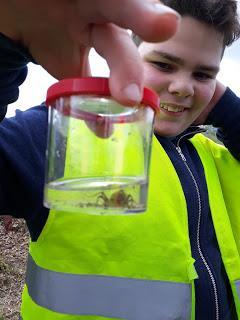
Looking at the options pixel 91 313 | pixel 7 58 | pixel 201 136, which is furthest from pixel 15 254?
pixel 7 58

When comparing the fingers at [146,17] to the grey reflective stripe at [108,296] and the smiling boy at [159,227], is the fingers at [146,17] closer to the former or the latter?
the smiling boy at [159,227]

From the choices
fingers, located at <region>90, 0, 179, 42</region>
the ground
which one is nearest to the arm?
fingers, located at <region>90, 0, 179, 42</region>

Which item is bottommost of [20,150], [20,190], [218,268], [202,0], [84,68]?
[218,268]

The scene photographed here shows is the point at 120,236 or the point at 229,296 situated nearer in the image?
the point at 120,236

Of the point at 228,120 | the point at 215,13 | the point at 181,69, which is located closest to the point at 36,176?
the point at 181,69

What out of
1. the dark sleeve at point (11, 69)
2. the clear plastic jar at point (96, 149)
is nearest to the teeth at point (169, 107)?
the dark sleeve at point (11, 69)

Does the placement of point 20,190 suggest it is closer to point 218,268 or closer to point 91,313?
point 91,313

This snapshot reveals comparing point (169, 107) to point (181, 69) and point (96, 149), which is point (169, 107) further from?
point (96, 149)

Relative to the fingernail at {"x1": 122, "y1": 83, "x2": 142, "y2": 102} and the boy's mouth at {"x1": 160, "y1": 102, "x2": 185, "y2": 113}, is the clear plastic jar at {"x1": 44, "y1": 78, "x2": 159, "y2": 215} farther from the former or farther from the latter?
the boy's mouth at {"x1": 160, "y1": 102, "x2": 185, "y2": 113}
